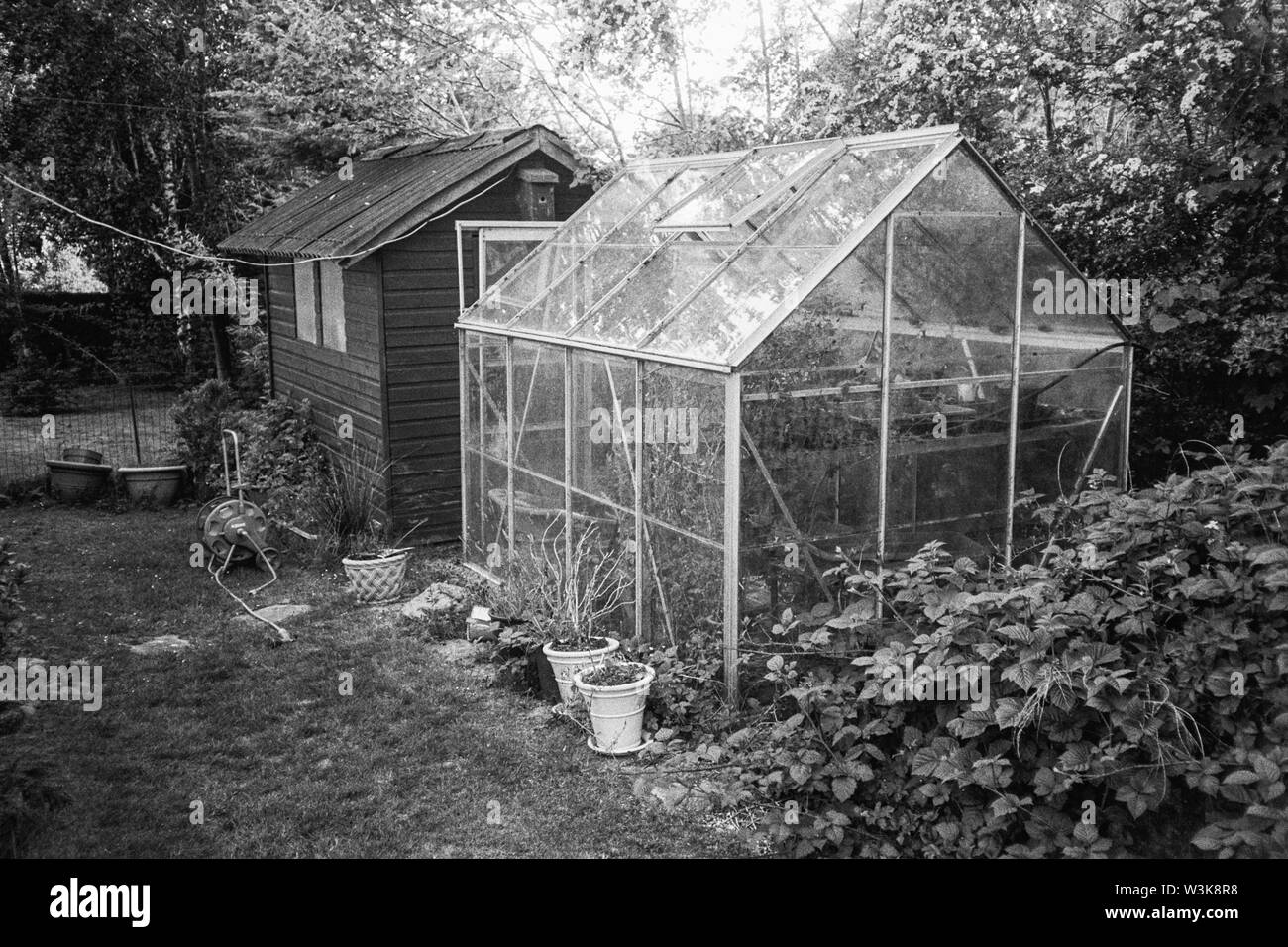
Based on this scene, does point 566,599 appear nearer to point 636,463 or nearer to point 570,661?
point 570,661

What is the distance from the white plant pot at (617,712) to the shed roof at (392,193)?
575 cm

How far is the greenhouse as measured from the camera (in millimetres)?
6605

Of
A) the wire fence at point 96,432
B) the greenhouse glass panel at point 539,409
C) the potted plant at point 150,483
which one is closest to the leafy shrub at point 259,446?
the potted plant at point 150,483

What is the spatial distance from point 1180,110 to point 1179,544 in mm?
5230

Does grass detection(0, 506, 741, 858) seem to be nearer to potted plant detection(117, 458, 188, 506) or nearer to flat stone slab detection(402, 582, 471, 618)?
flat stone slab detection(402, 582, 471, 618)

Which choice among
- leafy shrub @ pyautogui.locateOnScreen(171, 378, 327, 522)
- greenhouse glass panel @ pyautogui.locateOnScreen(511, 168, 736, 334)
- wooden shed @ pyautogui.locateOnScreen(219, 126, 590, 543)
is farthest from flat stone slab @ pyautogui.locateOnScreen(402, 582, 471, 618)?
leafy shrub @ pyautogui.locateOnScreen(171, 378, 327, 522)

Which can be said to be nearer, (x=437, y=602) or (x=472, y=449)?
(x=437, y=602)

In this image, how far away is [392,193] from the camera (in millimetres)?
11930

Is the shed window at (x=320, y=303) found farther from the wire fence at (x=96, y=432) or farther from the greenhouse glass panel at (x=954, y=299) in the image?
the greenhouse glass panel at (x=954, y=299)

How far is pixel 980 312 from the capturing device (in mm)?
7297

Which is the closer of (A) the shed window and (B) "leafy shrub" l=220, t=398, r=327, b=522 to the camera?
(A) the shed window

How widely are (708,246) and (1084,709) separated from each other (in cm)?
431

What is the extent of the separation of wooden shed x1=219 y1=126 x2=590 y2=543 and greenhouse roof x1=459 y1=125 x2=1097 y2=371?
97 centimetres

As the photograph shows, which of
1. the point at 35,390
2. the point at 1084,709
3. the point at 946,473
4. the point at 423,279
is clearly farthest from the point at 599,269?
the point at 35,390
